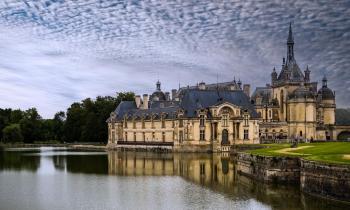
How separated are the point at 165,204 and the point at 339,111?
87.1m

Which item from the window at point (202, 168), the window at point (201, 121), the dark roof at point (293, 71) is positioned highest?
the dark roof at point (293, 71)

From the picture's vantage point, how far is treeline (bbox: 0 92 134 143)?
105812 mm

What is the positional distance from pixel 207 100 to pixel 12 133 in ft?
179

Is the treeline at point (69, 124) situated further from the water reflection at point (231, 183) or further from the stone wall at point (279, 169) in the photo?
the stone wall at point (279, 169)

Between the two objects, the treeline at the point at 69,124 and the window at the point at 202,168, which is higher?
the treeline at the point at 69,124

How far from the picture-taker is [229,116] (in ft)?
253

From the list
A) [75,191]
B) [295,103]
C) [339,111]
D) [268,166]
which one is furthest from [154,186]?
[339,111]

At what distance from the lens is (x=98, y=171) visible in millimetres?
44594

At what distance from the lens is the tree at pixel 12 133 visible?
11388cm

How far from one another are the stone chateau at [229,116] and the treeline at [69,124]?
346 inches

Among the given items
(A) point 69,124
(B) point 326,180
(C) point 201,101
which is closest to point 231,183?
(B) point 326,180

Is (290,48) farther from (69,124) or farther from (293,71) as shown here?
(69,124)

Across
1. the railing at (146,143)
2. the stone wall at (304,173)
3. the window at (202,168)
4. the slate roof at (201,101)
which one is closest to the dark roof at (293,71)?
the slate roof at (201,101)

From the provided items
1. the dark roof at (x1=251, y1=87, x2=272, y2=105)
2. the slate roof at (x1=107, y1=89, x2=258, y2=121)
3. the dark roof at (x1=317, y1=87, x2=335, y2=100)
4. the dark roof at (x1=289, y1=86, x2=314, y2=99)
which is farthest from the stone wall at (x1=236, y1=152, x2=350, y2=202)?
the dark roof at (x1=317, y1=87, x2=335, y2=100)
